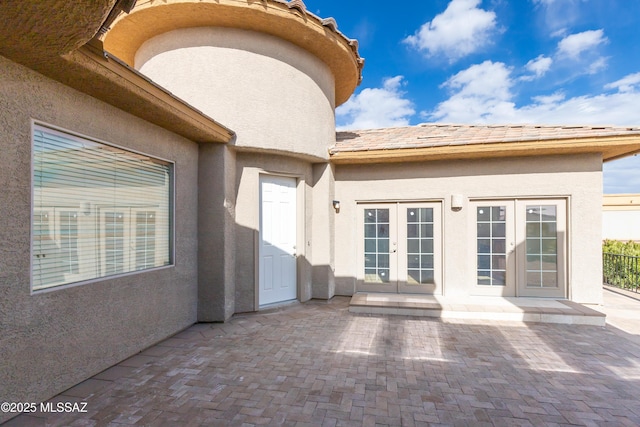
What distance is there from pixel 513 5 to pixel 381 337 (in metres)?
12.4

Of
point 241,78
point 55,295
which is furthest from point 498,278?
point 55,295

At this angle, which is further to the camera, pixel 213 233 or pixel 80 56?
pixel 213 233

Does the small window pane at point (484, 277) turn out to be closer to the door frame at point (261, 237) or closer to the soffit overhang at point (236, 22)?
the door frame at point (261, 237)

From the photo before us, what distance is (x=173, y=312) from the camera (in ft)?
17.3

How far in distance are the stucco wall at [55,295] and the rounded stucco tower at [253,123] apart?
1179 mm

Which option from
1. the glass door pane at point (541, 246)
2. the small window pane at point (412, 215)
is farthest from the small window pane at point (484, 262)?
the small window pane at point (412, 215)

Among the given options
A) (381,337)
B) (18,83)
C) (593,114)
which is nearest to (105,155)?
(18,83)

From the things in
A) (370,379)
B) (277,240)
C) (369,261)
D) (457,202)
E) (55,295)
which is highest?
(457,202)

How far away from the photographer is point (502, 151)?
260 inches

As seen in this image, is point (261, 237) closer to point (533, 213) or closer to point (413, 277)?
point (413, 277)

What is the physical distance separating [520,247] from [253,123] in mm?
6603

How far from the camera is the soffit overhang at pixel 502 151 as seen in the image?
6.10 m

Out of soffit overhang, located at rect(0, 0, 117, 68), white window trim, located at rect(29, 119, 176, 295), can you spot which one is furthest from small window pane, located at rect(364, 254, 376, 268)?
soffit overhang, located at rect(0, 0, 117, 68)

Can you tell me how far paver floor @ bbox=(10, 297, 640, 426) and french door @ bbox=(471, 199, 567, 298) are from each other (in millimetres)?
1528
